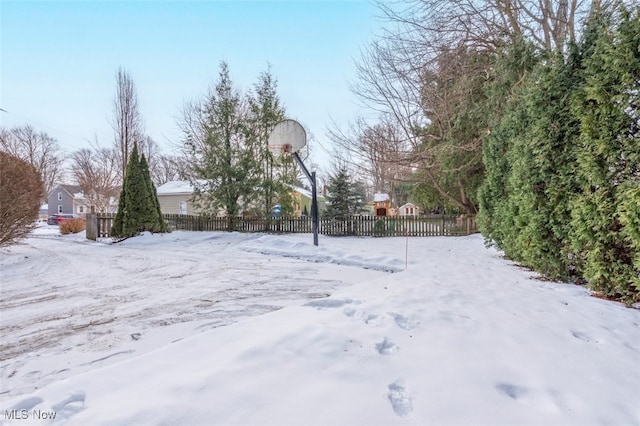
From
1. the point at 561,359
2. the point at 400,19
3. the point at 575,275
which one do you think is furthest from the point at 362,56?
the point at 561,359

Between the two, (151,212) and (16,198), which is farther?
(151,212)

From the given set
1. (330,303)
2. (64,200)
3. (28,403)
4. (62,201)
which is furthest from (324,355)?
(62,201)

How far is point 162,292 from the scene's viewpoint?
4.00 meters

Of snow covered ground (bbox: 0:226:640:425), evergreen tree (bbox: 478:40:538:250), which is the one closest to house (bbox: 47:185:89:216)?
snow covered ground (bbox: 0:226:640:425)

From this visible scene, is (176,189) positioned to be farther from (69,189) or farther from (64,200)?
(64,200)

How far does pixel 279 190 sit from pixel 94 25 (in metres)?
7.98

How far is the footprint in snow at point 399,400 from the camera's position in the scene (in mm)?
1372

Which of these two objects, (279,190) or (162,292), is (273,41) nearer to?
(279,190)

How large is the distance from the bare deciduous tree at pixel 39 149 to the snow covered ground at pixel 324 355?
3248 centimetres

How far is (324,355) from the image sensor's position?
1.84m

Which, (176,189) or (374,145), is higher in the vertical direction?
(374,145)

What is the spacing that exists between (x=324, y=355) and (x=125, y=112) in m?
19.4

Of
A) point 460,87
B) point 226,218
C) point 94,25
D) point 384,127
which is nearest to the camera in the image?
point 94,25

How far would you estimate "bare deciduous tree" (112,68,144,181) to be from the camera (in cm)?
1650
